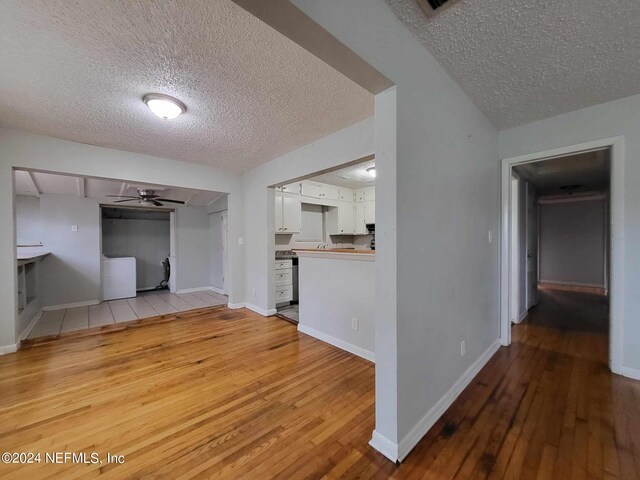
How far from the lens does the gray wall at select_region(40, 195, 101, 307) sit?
4.61 m

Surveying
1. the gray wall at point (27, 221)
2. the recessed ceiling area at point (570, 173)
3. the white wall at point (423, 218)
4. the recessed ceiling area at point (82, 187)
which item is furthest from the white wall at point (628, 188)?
the gray wall at point (27, 221)

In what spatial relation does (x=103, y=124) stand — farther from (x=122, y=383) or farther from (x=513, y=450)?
(x=513, y=450)

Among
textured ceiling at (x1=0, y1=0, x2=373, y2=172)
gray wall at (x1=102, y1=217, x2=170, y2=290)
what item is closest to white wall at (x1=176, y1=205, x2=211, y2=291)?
gray wall at (x1=102, y1=217, x2=170, y2=290)

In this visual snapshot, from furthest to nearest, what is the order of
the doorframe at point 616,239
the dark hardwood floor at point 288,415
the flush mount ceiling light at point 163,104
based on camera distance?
the doorframe at point 616,239 → the flush mount ceiling light at point 163,104 → the dark hardwood floor at point 288,415

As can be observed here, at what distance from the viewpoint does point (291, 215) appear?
4945 mm

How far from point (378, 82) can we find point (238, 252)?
12.5 feet

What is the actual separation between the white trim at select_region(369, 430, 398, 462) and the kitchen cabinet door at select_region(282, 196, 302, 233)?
3778mm

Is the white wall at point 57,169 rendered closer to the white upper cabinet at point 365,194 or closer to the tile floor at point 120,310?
the tile floor at point 120,310

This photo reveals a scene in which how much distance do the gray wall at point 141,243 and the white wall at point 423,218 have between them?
288 inches

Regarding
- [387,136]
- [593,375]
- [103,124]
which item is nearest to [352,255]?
[387,136]

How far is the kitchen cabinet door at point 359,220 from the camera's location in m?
5.85

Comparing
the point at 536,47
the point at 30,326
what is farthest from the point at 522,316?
the point at 30,326

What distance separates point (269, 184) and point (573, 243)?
302 inches

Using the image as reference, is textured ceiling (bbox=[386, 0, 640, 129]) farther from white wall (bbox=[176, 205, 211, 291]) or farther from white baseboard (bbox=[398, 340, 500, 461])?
white wall (bbox=[176, 205, 211, 291])
